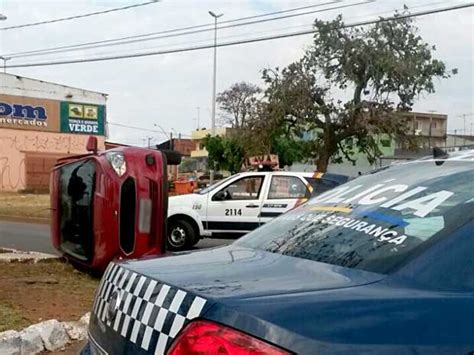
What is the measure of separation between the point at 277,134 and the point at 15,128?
18.2 meters

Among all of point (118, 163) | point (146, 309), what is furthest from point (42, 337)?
point (146, 309)

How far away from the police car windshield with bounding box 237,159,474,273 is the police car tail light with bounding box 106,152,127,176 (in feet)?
14.1

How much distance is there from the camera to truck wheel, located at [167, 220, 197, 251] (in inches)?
533

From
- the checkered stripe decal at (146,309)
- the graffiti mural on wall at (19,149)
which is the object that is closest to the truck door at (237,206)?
the checkered stripe decal at (146,309)

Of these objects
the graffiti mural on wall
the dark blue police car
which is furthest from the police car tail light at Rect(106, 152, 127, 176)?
the graffiti mural on wall

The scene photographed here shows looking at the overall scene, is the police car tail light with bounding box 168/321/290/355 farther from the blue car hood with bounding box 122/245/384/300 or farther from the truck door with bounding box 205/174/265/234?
the truck door with bounding box 205/174/265/234

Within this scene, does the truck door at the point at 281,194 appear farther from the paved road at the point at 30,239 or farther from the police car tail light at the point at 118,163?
the police car tail light at the point at 118,163

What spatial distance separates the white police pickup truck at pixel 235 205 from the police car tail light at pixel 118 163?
18.4ft

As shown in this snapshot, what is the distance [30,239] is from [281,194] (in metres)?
5.85

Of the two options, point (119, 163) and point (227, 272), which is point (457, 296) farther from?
point (119, 163)

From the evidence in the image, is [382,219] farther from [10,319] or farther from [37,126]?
[37,126]

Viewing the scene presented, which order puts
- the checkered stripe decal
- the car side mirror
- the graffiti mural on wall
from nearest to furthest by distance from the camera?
the checkered stripe decal → the car side mirror → the graffiti mural on wall

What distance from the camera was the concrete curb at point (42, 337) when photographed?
17.1 ft

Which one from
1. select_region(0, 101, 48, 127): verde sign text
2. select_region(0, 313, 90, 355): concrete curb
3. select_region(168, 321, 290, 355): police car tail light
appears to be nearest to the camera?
select_region(168, 321, 290, 355): police car tail light
